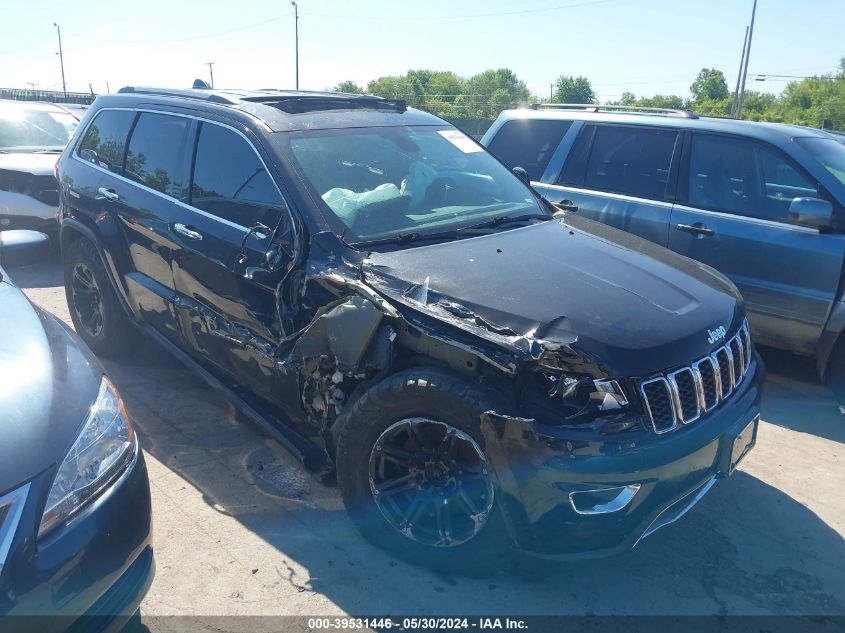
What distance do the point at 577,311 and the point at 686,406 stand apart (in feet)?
1.81

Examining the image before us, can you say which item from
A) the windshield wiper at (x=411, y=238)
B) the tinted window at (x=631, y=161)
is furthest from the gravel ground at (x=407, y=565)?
the tinted window at (x=631, y=161)

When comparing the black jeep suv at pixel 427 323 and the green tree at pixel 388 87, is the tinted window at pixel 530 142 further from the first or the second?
the green tree at pixel 388 87

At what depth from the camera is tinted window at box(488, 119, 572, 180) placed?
613 centimetres

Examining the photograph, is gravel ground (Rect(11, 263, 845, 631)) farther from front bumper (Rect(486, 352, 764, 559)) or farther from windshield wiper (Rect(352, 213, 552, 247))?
windshield wiper (Rect(352, 213, 552, 247))

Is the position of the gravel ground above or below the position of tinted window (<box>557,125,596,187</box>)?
below

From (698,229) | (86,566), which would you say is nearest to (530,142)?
(698,229)

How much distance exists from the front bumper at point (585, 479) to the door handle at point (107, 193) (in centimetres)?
325

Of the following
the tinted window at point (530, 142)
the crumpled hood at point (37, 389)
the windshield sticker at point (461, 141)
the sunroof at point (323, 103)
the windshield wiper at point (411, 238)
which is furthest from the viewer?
the tinted window at point (530, 142)

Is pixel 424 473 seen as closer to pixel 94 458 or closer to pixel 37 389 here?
pixel 94 458

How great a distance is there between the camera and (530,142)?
6277 mm

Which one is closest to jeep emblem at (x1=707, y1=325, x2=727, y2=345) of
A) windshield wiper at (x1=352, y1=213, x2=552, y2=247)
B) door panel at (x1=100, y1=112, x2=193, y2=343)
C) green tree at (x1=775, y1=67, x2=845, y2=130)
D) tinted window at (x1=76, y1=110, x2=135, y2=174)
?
windshield wiper at (x1=352, y1=213, x2=552, y2=247)

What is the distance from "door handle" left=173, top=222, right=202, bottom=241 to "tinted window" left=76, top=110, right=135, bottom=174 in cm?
103

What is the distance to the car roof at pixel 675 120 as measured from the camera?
5.13 meters

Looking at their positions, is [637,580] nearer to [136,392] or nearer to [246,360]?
[246,360]
